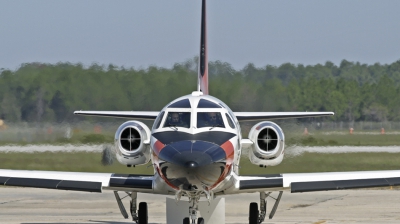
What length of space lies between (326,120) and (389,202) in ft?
21.9

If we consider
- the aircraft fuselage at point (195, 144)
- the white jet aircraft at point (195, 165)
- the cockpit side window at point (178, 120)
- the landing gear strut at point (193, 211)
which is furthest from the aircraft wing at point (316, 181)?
the cockpit side window at point (178, 120)

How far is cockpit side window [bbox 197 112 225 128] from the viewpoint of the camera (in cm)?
1247

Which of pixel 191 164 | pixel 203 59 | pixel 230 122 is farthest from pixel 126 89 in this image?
pixel 191 164

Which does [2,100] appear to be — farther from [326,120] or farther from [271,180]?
[271,180]

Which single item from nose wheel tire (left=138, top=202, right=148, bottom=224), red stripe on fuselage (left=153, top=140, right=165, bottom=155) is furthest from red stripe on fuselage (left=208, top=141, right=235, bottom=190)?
nose wheel tire (left=138, top=202, right=148, bottom=224)

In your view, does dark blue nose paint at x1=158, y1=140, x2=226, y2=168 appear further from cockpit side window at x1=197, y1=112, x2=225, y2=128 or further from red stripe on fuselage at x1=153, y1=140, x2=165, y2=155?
cockpit side window at x1=197, y1=112, x2=225, y2=128

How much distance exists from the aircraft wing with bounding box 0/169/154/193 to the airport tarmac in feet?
9.57

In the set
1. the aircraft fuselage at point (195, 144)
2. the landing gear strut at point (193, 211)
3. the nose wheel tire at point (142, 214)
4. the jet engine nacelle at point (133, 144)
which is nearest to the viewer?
the aircraft fuselage at point (195, 144)

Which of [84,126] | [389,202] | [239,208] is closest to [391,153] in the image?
[389,202]

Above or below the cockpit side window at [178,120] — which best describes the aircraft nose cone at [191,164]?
below

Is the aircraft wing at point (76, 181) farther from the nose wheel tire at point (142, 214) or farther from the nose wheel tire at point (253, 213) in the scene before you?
the nose wheel tire at point (253, 213)

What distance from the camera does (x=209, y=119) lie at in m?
12.6

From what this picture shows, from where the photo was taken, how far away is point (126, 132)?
14664 millimetres

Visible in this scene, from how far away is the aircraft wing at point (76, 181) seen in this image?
13.7m
